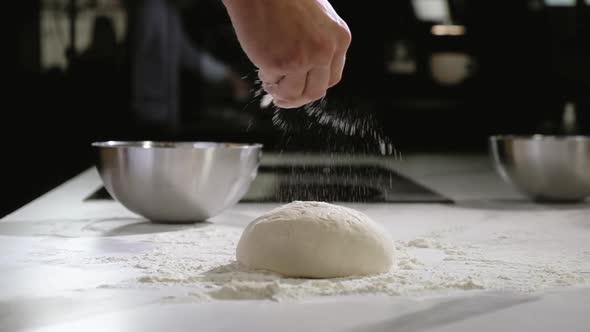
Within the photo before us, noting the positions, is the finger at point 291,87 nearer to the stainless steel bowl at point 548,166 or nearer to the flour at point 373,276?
the flour at point 373,276

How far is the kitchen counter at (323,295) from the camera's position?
2.62 ft

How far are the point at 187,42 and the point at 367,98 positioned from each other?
0.80 meters

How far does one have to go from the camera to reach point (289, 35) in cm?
103

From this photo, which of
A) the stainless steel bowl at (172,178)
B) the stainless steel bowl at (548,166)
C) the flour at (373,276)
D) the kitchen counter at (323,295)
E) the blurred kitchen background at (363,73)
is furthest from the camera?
the blurred kitchen background at (363,73)

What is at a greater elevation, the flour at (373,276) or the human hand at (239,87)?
the human hand at (239,87)

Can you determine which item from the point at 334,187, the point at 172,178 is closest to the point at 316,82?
the point at 172,178

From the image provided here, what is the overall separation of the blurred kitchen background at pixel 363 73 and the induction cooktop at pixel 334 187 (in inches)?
21.0

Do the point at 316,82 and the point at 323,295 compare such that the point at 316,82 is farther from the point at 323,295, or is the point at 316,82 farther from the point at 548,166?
the point at 548,166

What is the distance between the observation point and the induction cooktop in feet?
5.96

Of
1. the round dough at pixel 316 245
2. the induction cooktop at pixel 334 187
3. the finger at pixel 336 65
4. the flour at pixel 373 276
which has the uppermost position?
the finger at pixel 336 65

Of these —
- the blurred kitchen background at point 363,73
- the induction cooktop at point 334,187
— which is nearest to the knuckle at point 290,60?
the induction cooktop at point 334,187

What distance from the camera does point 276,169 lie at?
7.92 feet

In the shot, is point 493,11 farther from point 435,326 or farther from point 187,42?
point 435,326

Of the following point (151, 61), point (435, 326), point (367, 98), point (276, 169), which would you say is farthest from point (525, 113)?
point (435, 326)
